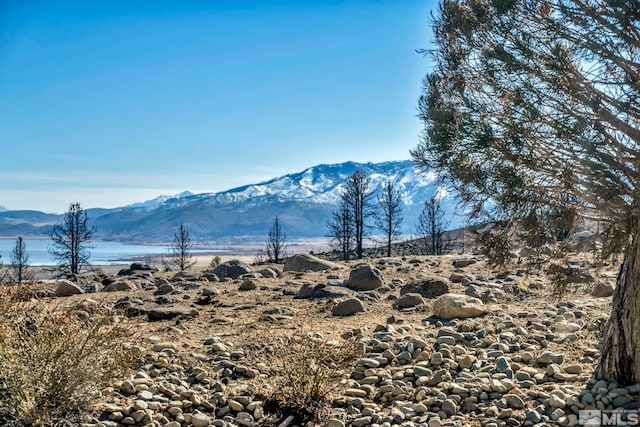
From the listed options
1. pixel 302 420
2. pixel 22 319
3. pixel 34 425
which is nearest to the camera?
pixel 34 425

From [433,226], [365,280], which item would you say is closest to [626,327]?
[365,280]

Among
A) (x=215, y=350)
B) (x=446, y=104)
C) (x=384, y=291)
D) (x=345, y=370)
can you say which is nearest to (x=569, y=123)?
(x=446, y=104)

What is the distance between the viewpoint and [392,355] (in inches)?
271

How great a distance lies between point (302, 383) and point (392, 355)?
1753 mm

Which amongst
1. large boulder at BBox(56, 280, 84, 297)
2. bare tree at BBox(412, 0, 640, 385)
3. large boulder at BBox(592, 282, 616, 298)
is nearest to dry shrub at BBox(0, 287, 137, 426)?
bare tree at BBox(412, 0, 640, 385)

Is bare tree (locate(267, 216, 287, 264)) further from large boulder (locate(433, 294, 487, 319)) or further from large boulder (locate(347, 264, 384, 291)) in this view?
large boulder (locate(433, 294, 487, 319))

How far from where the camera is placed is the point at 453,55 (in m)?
6.12

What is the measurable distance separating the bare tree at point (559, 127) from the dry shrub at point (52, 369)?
4.47m

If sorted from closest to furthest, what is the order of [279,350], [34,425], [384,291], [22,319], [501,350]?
[34,425], [22,319], [279,350], [501,350], [384,291]

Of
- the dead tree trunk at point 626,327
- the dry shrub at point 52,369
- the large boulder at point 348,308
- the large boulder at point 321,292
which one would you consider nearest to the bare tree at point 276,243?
the large boulder at point 321,292

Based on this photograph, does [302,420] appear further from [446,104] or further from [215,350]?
[446,104]

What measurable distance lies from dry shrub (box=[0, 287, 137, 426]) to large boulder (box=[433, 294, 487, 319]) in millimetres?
5455

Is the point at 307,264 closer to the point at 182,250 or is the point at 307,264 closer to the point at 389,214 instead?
the point at 389,214

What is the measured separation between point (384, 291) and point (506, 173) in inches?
289
